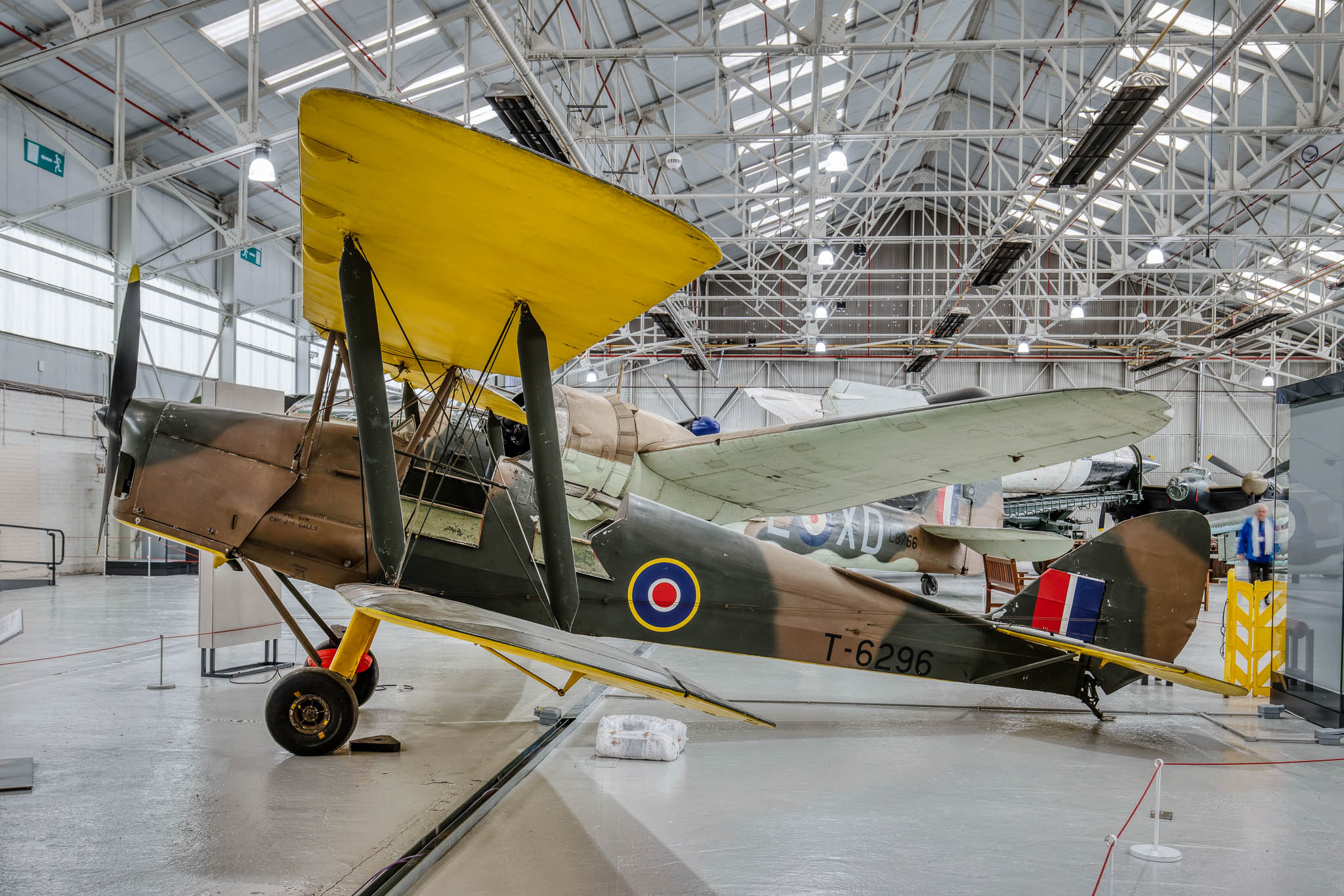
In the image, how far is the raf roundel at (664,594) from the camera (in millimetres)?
5152

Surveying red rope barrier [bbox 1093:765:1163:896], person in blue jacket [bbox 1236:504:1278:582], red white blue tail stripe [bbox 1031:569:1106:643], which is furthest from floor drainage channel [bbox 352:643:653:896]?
person in blue jacket [bbox 1236:504:1278:582]

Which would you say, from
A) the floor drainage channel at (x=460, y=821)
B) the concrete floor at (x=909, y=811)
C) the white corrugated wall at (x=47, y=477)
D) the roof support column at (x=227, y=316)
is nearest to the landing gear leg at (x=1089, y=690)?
the concrete floor at (x=909, y=811)

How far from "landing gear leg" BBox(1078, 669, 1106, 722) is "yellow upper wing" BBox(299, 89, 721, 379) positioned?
406 centimetres

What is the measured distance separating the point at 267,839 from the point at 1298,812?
4.63 m

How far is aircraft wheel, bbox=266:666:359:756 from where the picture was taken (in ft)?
13.9

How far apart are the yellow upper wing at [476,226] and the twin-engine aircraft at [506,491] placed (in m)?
0.01

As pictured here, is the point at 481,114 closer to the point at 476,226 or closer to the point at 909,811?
the point at 476,226

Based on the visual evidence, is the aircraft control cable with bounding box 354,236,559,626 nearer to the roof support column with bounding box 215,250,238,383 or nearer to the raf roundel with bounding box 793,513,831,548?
the raf roundel with bounding box 793,513,831,548

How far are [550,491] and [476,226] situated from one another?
116cm

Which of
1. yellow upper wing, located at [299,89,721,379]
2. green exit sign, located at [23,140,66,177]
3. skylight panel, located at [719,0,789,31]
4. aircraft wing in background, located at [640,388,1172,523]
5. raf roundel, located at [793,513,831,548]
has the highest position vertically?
skylight panel, located at [719,0,789,31]

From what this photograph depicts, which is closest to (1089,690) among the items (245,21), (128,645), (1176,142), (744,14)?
(128,645)

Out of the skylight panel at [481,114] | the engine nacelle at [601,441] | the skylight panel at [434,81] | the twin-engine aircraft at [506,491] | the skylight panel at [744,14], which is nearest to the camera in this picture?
the twin-engine aircraft at [506,491]

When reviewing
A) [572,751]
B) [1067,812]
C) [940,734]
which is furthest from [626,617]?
[1067,812]

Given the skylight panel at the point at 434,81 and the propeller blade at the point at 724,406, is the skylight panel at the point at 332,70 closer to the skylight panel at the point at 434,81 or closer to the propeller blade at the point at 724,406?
the skylight panel at the point at 434,81
